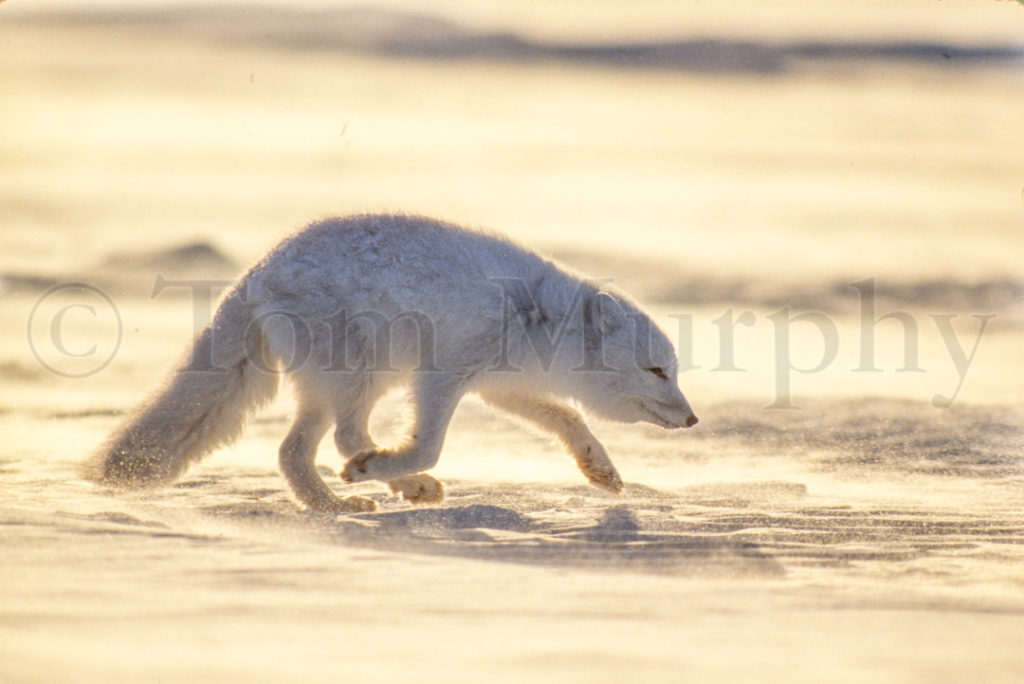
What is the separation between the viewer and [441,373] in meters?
6.16

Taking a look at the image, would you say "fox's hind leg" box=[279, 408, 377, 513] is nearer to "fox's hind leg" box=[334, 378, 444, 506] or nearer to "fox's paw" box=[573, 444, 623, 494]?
"fox's hind leg" box=[334, 378, 444, 506]

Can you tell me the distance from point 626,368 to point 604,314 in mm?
308

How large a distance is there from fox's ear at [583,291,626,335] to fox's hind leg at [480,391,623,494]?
51 centimetres

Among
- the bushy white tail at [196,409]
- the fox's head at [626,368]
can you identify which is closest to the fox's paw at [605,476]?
the fox's head at [626,368]

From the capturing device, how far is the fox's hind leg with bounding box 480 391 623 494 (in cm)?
659

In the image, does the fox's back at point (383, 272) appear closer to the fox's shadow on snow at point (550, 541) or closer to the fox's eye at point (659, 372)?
the fox's eye at point (659, 372)

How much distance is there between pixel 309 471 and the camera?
6.19 meters

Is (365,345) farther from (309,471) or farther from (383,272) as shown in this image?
(309,471)

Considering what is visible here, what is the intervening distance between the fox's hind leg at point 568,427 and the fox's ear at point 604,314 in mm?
508

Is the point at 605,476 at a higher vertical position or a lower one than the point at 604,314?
lower

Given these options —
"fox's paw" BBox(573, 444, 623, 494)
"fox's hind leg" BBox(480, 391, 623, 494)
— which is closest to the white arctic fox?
"fox's hind leg" BBox(480, 391, 623, 494)

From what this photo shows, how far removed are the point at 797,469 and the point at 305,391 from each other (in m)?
2.67

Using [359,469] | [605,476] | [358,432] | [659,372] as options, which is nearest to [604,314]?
[659,372]

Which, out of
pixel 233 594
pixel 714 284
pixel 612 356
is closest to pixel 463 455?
pixel 612 356
